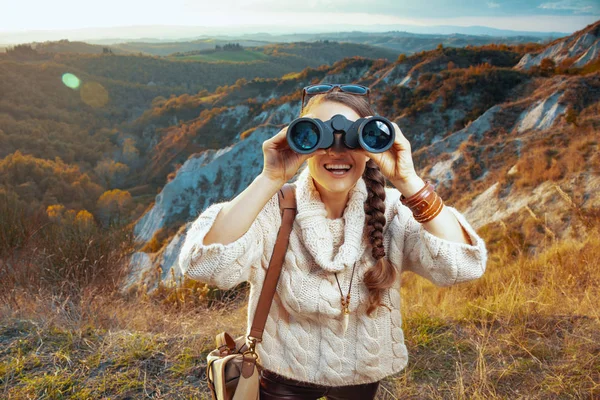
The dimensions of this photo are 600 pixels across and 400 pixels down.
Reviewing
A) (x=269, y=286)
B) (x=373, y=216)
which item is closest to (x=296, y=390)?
(x=269, y=286)

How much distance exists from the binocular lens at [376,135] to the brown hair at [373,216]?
0.19 m

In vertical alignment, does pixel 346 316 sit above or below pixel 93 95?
above

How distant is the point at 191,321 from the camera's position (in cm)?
286

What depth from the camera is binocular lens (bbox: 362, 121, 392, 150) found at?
1.25 m

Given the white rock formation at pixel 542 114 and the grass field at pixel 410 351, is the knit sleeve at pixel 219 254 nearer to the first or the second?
the grass field at pixel 410 351

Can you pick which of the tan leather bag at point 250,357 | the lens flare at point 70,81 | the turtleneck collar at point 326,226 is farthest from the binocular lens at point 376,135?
the lens flare at point 70,81

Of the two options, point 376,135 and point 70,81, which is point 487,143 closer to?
point 376,135

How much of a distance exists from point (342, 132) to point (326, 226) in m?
0.33

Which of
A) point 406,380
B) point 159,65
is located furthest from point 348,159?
point 159,65

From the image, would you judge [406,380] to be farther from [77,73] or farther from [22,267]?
[77,73]

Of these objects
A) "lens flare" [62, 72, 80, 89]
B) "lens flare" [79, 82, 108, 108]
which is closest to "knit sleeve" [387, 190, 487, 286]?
"lens flare" [79, 82, 108, 108]

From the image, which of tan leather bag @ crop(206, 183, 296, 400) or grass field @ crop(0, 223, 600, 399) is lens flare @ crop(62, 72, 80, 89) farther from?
tan leather bag @ crop(206, 183, 296, 400)

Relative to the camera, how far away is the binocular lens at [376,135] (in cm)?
125

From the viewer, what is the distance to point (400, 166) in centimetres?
128
